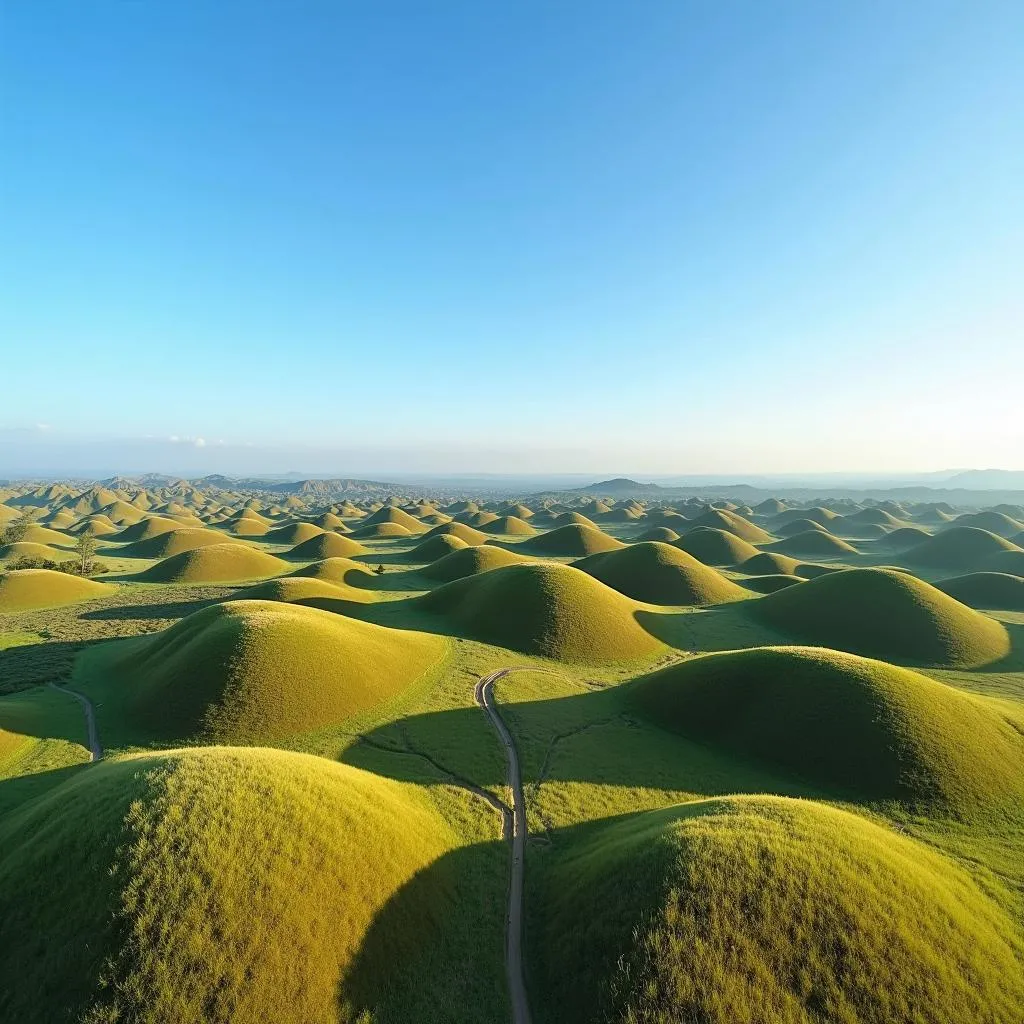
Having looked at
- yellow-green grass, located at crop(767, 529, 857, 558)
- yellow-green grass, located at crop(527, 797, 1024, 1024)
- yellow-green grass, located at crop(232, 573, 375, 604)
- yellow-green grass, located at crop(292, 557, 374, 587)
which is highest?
yellow-green grass, located at crop(527, 797, 1024, 1024)

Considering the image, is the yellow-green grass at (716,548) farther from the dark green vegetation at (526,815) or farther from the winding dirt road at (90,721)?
the winding dirt road at (90,721)

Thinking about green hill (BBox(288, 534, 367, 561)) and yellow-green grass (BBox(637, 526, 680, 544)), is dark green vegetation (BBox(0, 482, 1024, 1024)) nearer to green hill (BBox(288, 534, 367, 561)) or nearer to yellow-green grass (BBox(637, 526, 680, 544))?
green hill (BBox(288, 534, 367, 561))

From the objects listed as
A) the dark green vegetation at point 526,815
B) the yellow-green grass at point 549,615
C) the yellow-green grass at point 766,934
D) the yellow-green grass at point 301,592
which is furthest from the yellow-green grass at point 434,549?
the yellow-green grass at point 766,934

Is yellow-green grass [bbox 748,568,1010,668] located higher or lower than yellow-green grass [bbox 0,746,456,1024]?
lower

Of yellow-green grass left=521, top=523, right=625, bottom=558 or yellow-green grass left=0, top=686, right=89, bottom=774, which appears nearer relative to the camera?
yellow-green grass left=0, top=686, right=89, bottom=774

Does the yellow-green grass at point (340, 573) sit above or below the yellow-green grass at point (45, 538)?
below

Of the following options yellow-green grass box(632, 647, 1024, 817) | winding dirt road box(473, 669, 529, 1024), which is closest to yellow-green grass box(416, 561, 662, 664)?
yellow-green grass box(632, 647, 1024, 817)
